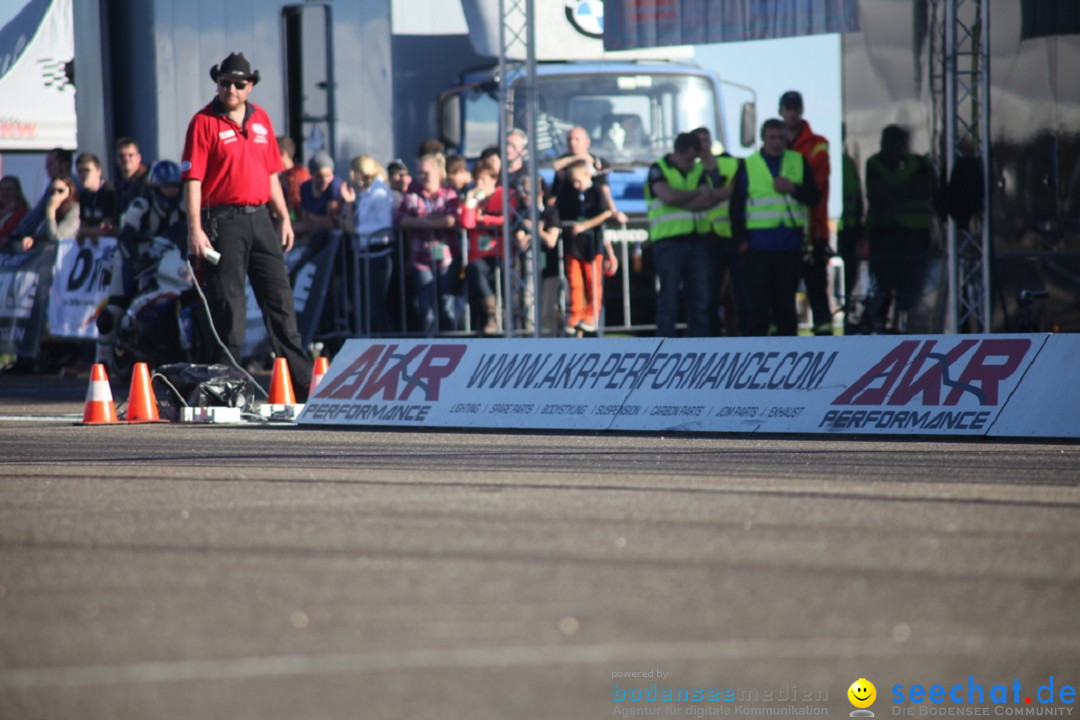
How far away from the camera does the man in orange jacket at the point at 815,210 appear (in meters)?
15.3

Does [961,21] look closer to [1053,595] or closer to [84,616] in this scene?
[1053,595]

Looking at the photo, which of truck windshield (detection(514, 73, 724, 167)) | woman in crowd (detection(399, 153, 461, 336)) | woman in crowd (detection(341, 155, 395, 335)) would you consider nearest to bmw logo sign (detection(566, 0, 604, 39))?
truck windshield (detection(514, 73, 724, 167))

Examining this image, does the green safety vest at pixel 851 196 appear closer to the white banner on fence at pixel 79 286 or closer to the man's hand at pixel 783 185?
the man's hand at pixel 783 185

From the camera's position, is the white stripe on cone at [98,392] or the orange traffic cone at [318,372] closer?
the white stripe on cone at [98,392]

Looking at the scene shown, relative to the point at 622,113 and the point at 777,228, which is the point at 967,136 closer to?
the point at 777,228

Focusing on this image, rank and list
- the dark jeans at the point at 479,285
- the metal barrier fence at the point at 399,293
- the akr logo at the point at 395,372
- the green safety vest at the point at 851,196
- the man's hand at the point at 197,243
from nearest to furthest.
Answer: the akr logo at the point at 395,372
the man's hand at the point at 197,243
the green safety vest at the point at 851,196
the metal barrier fence at the point at 399,293
the dark jeans at the point at 479,285

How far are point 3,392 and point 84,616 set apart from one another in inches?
480

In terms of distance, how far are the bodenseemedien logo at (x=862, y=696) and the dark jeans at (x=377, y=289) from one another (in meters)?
13.0

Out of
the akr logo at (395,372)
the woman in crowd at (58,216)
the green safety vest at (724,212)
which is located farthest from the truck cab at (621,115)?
the akr logo at (395,372)

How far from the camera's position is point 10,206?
20.2m

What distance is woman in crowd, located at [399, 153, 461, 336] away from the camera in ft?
54.6

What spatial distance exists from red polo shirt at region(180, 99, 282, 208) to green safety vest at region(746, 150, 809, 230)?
452 centimetres

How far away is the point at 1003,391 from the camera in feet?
32.4

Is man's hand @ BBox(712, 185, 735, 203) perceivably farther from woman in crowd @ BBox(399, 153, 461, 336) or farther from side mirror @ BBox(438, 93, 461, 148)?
side mirror @ BBox(438, 93, 461, 148)
